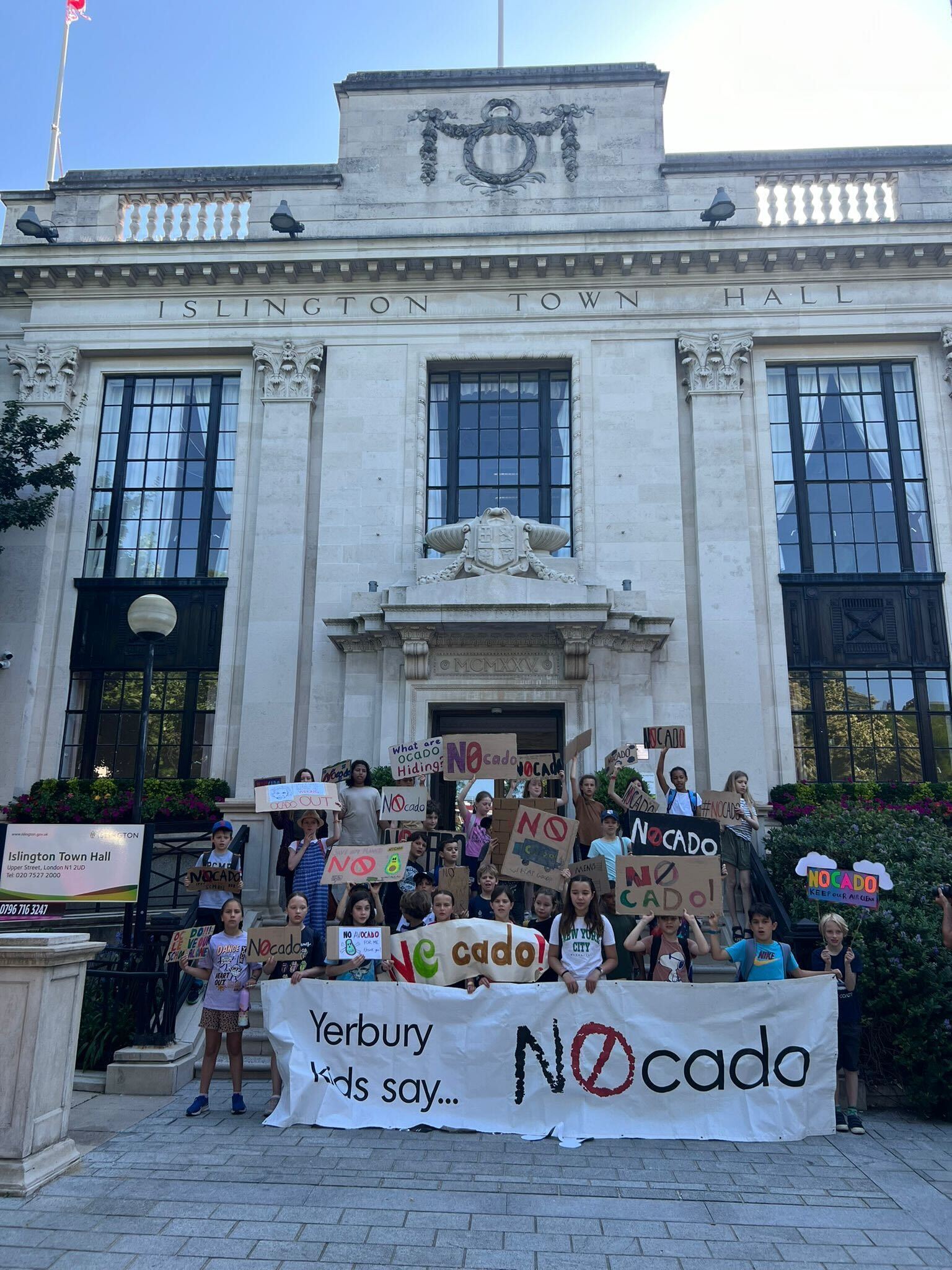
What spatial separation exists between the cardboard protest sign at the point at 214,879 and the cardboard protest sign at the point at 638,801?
545 cm

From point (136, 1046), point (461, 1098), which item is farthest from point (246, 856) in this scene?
point (461, 1098)

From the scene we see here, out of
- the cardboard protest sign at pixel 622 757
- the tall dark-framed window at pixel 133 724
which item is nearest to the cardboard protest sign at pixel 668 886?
the cardboard protest sign at pixel 622 757

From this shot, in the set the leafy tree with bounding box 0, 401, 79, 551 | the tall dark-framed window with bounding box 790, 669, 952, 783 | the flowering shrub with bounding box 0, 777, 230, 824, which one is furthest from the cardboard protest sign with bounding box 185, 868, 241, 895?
the tall dark-framed window with bounding box 790, 669, 952, 783

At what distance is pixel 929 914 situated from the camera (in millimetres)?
9695

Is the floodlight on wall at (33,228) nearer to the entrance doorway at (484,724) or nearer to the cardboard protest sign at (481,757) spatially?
the entrance doorway at (484,724)

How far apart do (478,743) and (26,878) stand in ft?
19.1

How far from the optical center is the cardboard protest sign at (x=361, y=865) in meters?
9.66

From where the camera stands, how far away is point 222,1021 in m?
8.67

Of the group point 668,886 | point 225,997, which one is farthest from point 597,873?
point 225,997

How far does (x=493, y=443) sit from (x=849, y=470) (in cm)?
693

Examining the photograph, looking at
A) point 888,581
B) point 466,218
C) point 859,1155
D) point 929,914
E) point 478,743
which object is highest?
point 466,218

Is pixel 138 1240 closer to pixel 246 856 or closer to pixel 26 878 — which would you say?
pixel 26 878

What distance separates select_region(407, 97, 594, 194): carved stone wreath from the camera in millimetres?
19953

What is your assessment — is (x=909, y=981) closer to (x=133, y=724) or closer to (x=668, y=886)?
(x=668, y=886)
